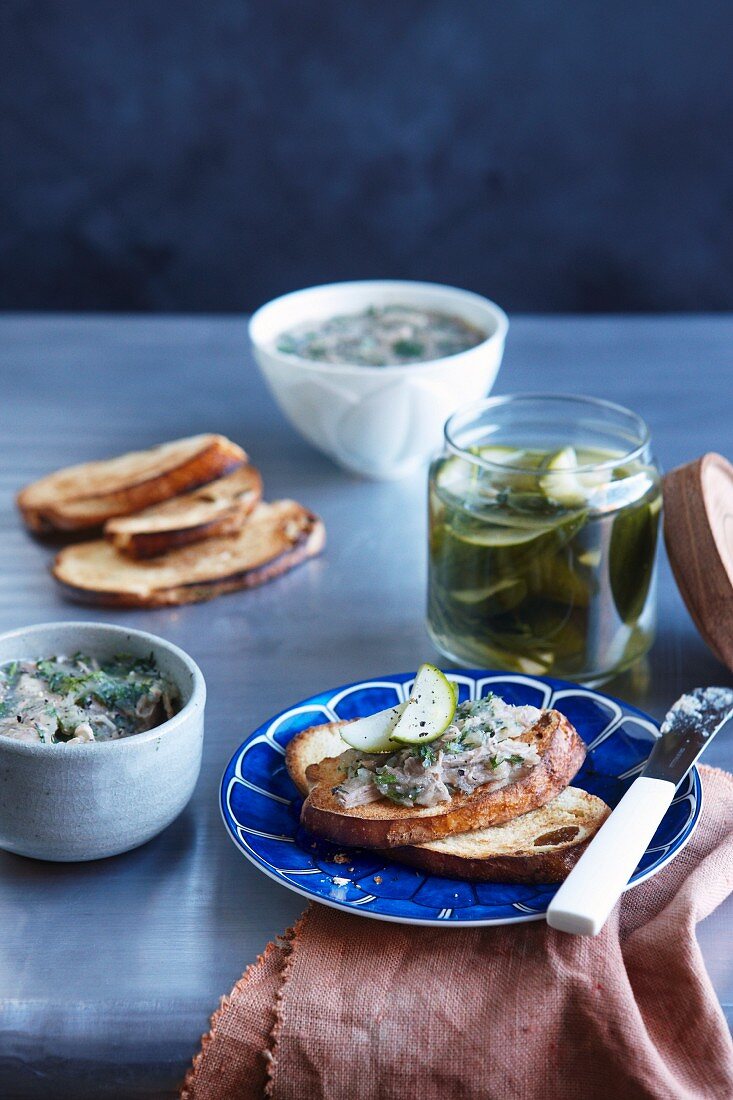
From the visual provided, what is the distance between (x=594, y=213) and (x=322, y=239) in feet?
3.40

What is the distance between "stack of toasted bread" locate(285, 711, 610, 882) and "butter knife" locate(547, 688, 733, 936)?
0.13 feet

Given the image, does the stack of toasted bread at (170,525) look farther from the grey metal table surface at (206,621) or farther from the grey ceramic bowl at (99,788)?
the grey ceramic bowl at (99,788)

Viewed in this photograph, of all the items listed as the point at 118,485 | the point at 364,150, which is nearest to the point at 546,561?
the point at 118,485

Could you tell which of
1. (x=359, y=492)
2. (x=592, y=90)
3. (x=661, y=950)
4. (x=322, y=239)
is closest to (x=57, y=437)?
(x=359, y=492)

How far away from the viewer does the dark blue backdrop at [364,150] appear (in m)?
4.27

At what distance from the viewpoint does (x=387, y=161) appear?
4.46 meters

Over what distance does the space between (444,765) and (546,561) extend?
0.36m

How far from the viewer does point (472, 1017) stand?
103 cm

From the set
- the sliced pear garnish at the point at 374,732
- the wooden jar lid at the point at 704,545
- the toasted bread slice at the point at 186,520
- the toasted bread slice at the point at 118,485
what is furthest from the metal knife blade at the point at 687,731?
the toasted bread slice at the point at 118,485

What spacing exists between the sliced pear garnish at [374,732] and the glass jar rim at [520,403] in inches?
14.3

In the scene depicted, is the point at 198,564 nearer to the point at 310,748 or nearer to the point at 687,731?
the point at 310,748

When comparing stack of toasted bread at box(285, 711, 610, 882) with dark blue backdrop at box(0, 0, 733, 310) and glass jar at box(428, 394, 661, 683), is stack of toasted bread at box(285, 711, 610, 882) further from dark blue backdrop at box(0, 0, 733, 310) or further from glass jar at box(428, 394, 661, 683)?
dark blue backdrop at box(0, 0, 733, 310)

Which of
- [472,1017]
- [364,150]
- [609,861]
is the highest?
[609,861]

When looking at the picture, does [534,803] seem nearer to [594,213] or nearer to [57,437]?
[57,437]
